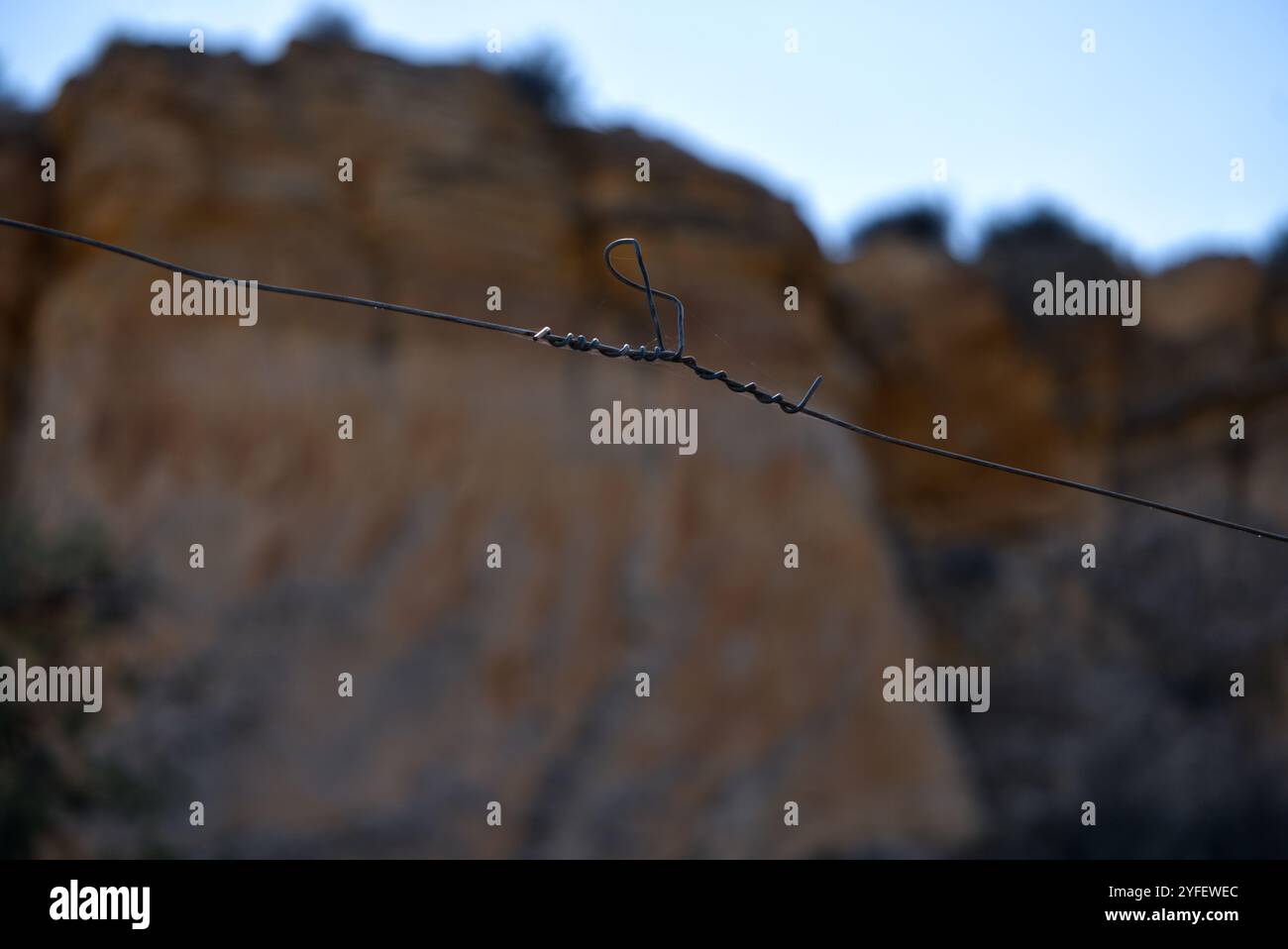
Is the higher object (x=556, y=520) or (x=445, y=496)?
(x=445, y=496)

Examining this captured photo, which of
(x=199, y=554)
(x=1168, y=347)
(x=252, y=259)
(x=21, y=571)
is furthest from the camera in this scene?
(x=1168, y=347)

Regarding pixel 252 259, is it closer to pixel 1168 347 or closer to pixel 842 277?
pixel 842 277

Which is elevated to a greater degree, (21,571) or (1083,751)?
(21,571)

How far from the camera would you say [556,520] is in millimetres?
12133

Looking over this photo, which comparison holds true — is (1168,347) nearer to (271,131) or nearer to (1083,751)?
(1083,751)

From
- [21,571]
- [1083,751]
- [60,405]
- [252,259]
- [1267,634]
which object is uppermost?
[252,259]

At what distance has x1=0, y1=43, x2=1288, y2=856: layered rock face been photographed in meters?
11.0

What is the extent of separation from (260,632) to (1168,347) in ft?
35.5

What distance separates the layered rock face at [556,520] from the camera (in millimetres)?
11031

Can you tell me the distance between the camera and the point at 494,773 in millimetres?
11422

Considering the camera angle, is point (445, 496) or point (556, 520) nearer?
point (445, 496)

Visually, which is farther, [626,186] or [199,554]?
[626,186]
